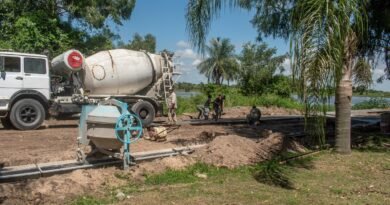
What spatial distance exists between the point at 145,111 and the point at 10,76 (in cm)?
491

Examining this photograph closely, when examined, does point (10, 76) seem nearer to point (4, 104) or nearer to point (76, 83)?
point (4, 104)

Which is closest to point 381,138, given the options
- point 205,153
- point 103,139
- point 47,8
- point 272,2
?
point 272,2

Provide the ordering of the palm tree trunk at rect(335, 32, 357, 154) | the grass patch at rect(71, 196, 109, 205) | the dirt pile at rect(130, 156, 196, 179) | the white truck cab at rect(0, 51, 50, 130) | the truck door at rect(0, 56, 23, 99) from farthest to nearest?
the white truck cab at rect(0, 51, 50, 130)
the truck door at rect(0, 56, 23, 99)
the palm tree trunk at rect(335, 32, 357, 154)
the dirt pile at rect(130, 156, 196, 179)
the grass patch at rect(71, 196, 109, 205)

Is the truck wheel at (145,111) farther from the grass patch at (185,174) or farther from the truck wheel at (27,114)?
the grass patch at (185,174)

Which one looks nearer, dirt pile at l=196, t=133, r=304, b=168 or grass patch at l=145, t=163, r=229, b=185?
grass patch at l=145, t=163, r=229, b=185

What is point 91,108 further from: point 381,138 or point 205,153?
point 381,138

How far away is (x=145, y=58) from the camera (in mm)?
17859

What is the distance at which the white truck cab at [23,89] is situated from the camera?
14281 millimetres

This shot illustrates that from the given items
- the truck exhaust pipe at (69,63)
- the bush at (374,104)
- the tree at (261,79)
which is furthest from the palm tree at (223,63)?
the truck exhaust pipe at (69,63)

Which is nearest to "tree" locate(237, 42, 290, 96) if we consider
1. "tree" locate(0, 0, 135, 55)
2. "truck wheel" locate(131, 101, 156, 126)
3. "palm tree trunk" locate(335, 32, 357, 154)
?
"tree" locate(0, 0, 135, 55)

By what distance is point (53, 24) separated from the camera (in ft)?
73.8

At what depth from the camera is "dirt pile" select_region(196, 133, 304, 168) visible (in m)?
8.97

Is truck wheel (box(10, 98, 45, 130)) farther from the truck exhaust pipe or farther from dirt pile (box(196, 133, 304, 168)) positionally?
dirt pile (box(196, 133, 304, 168))

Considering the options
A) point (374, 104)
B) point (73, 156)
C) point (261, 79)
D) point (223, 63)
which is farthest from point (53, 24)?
point (223, 63)
